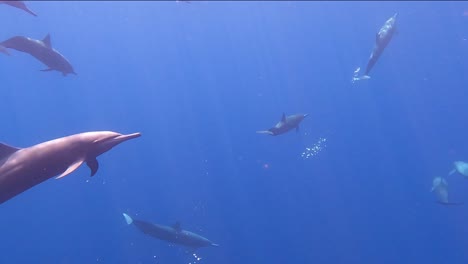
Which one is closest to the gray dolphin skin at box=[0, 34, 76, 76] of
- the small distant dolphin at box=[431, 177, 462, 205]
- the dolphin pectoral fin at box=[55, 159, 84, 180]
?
the dolphin pectoral fin at box=[55, 159, 84, 180]

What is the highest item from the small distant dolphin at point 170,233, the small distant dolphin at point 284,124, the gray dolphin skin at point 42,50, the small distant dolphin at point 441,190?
the gray dolphin skin at point 42,50

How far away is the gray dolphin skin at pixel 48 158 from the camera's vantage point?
5.27m

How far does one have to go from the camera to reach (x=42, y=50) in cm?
926

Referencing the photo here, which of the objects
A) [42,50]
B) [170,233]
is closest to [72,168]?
[42,50]

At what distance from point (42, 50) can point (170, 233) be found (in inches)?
294

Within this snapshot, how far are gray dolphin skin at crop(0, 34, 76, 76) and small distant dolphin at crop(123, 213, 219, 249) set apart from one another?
5967mm

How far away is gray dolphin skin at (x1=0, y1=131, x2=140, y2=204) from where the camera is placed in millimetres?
5266

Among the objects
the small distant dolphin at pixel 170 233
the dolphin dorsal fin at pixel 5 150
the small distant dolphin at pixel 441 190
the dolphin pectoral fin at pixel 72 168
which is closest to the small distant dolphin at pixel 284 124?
the small distant dolphin at pixel 170 233

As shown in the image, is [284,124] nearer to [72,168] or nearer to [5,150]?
[72,168]

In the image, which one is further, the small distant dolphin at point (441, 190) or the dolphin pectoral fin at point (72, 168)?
the small distant dolphin at point (441, 190)

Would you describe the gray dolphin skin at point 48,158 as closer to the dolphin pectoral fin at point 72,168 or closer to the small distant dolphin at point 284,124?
the dolphin pectoral fin at point 72,168

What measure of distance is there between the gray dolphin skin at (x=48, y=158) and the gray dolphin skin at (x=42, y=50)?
12.6 ft

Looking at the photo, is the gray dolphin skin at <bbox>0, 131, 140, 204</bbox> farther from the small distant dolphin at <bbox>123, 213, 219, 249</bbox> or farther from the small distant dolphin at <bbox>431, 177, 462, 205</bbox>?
the small distant dolphin at <bbox>431, 177, 462, 205</bbox>

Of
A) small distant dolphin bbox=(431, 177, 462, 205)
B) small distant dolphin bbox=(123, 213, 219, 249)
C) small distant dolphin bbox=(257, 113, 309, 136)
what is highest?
small distant dolphin bbox=(257, 113, 309, 136)
